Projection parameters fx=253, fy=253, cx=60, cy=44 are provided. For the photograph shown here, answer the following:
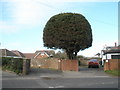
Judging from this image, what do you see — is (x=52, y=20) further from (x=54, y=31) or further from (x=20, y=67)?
(x=20, y=67)

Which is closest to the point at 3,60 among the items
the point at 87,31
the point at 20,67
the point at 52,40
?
the point at 20,67

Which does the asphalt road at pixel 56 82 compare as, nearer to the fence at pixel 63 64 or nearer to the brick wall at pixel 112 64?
the brick wall at pixel 112 64

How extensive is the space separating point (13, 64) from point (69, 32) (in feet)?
28.5

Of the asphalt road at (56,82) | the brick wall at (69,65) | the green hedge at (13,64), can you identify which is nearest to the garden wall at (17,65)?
the green hedge at (13,64)

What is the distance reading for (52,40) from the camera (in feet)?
108

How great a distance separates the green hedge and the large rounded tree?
6.92 meters

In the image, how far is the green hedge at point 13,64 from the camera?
2580cm

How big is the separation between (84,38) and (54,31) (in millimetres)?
3980

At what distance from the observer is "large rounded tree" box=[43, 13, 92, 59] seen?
31844 mm

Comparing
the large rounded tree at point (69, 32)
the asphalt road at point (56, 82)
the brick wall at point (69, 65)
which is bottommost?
the asphalt road at point (56, 82)

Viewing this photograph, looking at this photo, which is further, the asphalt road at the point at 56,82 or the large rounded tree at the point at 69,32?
the large rounded tree at the point at 69,32

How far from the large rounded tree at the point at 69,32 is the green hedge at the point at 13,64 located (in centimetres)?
692

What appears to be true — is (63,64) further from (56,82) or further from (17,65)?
(56,82)

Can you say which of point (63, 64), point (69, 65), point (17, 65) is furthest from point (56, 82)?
point (63, 64)
